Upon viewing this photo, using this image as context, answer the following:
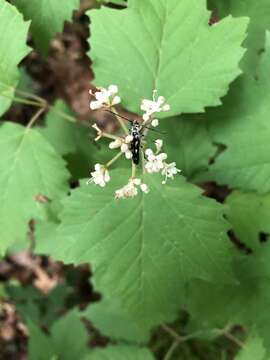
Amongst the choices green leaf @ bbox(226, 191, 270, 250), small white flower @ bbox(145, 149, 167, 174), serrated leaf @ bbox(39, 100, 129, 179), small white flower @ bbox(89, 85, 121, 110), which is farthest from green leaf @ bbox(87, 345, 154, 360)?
small white flower @ bbox(89, 85, 121, 110)

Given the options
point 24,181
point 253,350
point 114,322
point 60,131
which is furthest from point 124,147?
point 114,322

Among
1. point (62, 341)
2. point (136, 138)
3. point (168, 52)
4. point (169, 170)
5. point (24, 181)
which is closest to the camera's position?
point (136, 138)

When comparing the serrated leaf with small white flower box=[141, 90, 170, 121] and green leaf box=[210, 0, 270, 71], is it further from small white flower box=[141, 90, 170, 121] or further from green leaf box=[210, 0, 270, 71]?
green leaf box=[210, 0, 270, 71]

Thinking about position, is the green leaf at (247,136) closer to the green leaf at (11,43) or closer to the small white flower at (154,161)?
the small white flower at (154,161)

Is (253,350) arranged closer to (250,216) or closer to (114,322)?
(250,216)

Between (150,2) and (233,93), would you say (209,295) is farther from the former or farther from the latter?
(150,2)
